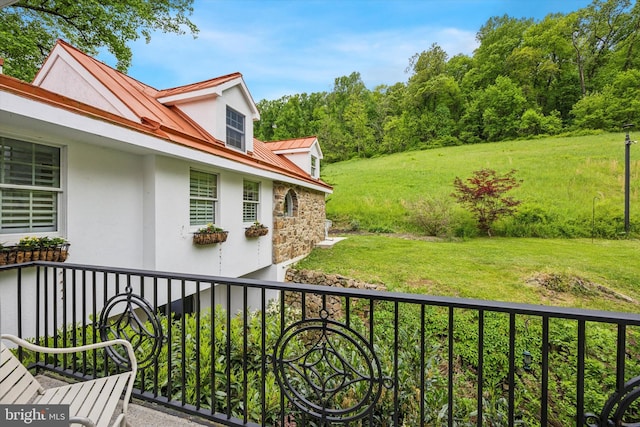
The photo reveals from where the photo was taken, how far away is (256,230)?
6.76 m

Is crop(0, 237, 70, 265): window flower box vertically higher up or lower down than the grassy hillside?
lower down

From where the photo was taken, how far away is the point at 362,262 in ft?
27.4

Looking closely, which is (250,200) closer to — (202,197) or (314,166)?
(202,197)

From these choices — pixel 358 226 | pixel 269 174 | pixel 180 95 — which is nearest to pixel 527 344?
pixel 269 174

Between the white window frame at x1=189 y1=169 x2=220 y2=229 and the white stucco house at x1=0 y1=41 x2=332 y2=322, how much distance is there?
2 cm

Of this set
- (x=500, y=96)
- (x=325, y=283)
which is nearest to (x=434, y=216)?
(x=325, y=283)

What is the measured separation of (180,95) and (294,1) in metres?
3.76

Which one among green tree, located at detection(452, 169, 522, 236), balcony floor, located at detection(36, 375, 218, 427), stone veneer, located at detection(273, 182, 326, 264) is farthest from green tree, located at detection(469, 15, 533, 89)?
balcony floor, located at detection(36, 375, 218, 427)

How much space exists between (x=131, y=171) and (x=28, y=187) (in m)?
1.22

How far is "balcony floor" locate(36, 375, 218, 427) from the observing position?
173 centimetres

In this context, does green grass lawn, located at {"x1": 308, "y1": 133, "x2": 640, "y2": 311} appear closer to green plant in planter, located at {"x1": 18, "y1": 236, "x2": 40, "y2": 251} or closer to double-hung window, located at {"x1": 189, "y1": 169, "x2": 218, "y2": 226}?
double-hung window, located at {"x1": 189, "y1": 169, "x2": 218, "y2": 226}

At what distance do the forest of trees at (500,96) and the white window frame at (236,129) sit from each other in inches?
759

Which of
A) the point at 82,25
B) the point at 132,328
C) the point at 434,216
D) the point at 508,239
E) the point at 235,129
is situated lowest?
→ the point at 508,239

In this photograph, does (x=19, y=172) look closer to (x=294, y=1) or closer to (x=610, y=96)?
(x=294, y=1)
